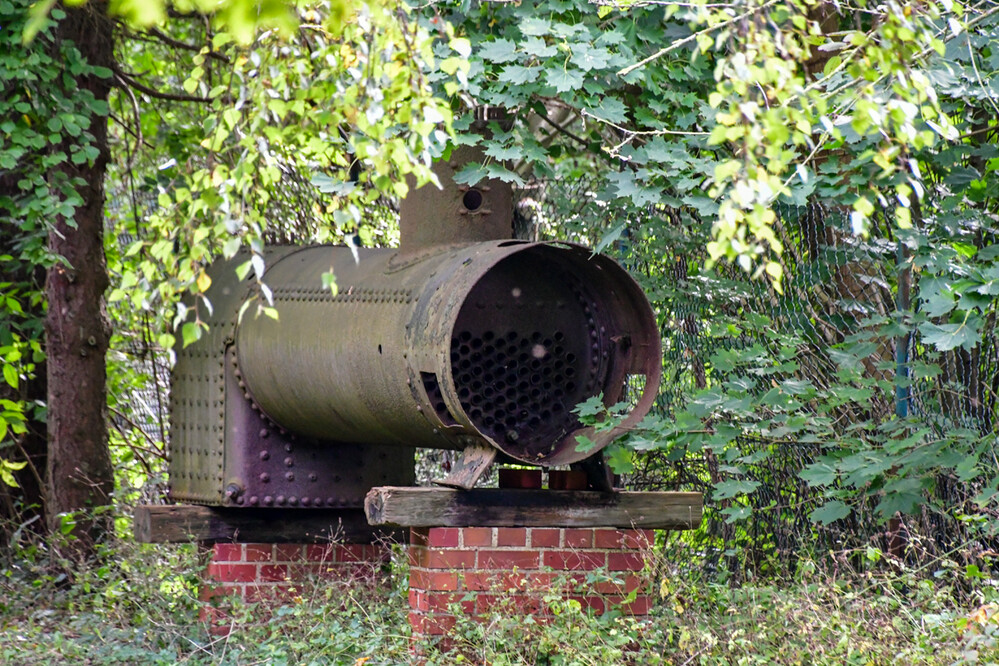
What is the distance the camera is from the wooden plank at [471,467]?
514 centimetres

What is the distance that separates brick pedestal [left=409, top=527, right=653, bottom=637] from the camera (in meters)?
5.29

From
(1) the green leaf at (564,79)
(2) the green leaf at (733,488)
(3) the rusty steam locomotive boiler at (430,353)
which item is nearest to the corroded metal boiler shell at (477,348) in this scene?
(3) the rusty steam locomotive boiler at (430,353)

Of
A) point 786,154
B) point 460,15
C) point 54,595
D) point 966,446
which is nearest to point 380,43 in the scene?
point 786,154

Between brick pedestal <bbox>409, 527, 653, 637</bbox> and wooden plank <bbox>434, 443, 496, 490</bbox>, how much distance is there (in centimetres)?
23

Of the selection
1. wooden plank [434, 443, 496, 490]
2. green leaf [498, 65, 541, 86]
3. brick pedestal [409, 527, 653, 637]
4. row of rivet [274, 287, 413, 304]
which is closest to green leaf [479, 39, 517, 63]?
green leaf [498, 65, 541, 86]

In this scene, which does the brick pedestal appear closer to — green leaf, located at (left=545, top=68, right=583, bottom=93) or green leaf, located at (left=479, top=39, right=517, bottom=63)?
green leaf, located at (left=545, top=68, right=583, bottom=93)

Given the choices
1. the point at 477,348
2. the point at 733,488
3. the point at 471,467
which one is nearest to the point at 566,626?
the point at 471,467

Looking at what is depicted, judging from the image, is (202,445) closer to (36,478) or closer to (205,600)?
(205,600)

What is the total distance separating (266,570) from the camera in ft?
22.1

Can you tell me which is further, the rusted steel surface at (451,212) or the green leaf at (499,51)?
the rusted steel surface at (451,212)

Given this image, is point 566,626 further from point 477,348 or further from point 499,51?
point 499,51

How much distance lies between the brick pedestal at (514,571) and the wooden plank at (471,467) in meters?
0.23

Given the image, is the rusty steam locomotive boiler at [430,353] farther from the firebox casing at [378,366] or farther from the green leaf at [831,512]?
the green leaf at [831,512]

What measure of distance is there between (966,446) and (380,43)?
10.1 ft
